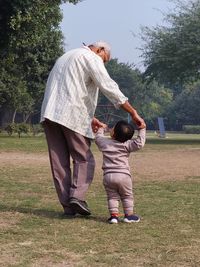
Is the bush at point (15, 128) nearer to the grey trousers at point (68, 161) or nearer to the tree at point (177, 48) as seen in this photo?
the tree at point (177, 48)

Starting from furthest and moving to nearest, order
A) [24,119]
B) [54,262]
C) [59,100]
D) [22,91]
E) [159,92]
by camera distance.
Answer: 1. [159,92]
2. [24,119]
3. [22,91]
4. [59,100]
5. [54,262]

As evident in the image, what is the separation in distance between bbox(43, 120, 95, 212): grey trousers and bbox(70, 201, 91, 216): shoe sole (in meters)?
0.09

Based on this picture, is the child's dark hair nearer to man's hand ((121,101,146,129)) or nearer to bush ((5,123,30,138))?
man's hand ((121,101,146,129))

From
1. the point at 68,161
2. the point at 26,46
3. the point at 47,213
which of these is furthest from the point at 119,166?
the point at 26,46

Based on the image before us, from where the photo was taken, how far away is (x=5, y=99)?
131 ft

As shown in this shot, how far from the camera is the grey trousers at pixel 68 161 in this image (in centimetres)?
523

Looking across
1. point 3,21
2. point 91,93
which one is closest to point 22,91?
point 3,21

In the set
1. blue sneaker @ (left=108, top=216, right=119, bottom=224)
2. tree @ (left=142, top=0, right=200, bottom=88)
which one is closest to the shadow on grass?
blue sneaker @ (left=108, top=216, right=119, bottom=224)

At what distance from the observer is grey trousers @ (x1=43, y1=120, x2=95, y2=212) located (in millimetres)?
5234

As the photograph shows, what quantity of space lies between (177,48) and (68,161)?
1026 inches

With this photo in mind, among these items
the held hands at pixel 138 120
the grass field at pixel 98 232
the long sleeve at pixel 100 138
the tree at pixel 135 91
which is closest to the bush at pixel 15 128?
the grass field at pixel 98 232

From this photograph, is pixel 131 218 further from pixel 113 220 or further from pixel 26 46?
pixel 26 46

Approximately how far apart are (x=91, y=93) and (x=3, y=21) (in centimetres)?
1202

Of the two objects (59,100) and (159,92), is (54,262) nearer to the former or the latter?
(59,100)
